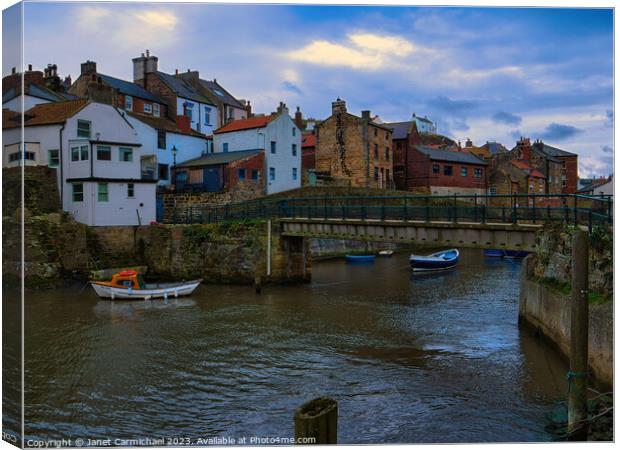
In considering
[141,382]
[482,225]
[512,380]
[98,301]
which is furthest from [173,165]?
[512,380]

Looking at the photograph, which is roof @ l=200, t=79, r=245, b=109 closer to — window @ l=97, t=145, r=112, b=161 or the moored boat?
window @ l=97, t=145, r=112, b=161

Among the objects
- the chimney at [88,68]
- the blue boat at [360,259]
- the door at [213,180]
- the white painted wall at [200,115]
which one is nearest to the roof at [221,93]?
the white painted wall at [200,115]

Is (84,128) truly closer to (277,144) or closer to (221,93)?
(277,144)

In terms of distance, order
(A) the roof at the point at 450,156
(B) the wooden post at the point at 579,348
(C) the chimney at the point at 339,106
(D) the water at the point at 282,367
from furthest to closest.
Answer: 1. (A) the roof at the point at 450,156
2. (C) the chimney at the point at 339,106
3. (D) the water at the point at 282,367
4. (B) the wooden post at the point at 579,348

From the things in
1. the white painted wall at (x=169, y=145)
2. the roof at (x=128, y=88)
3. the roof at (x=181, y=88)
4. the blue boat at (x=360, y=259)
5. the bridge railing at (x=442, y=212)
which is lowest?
the blue boat at (x=360, y=259)

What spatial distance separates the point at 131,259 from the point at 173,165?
11984 millimetres

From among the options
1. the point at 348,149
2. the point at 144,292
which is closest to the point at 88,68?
the point at 348,149

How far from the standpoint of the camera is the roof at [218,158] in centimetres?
3909

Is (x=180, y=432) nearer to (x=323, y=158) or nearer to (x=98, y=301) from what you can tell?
(x=98, y=301)

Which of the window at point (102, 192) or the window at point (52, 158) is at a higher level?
the window at point (52, 158)

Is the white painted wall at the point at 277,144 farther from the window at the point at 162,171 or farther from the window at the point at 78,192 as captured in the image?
the window at the point at 78,192

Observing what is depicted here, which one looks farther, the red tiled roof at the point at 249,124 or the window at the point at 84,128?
the red tiled roof at the point at 249,124

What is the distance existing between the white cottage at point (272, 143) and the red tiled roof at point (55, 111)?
43.3 feet

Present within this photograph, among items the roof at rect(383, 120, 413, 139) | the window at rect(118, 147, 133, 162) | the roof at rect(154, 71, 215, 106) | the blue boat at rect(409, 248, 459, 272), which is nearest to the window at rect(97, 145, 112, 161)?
the window at rect(118, 147, 133, 162)
